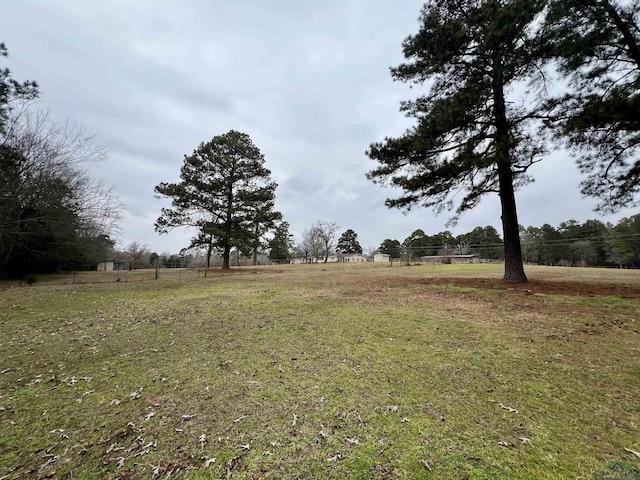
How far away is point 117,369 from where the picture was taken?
3502mm

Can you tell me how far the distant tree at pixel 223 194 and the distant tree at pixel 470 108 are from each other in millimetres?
13560

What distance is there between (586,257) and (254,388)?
60.0 m

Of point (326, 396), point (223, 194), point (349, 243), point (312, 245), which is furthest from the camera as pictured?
point (349, 243)

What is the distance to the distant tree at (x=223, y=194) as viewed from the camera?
800 inches

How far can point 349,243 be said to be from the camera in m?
70.8

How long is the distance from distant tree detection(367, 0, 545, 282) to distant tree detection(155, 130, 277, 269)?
13.6m

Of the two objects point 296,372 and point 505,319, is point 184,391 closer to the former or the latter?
point 296,372

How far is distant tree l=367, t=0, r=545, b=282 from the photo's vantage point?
755 centimetres

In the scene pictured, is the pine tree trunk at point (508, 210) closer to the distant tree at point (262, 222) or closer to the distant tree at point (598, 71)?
the distant tree at point (598, 71)

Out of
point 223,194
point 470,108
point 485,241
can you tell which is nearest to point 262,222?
point 223,194

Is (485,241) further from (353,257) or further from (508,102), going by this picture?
(508,102)

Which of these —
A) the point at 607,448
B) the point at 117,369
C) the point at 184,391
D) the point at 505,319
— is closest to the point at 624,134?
the point at 505,319

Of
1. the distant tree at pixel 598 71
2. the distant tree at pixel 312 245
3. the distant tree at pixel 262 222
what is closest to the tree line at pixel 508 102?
the distant tree at pixel 598 71

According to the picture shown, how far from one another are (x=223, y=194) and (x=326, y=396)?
2093 centimetres
